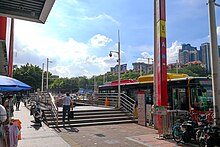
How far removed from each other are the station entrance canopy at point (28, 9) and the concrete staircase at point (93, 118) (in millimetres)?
6276

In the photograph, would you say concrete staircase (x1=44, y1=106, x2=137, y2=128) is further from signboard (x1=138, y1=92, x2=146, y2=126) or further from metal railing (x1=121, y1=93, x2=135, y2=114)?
signboard (x1=138, y1=92, x2=146, y2=126)

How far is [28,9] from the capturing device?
6703mm

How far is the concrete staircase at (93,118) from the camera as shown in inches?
479

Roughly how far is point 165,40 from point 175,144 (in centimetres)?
457

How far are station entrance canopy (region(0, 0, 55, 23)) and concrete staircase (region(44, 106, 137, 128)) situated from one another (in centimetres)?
628

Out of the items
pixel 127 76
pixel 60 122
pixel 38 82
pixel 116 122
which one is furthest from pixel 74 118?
pixel 38 82

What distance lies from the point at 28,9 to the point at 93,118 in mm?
8215

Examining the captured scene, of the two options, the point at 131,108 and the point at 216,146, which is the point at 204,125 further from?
the point at 131,108

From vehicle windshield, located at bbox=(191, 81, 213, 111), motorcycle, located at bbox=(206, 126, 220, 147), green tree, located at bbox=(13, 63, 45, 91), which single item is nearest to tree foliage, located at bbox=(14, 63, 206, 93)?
green tree, located at bbox=(13, 63, 45, 91)

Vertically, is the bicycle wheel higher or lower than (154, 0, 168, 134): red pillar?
lower

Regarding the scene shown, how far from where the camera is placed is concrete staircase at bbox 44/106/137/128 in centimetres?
1216

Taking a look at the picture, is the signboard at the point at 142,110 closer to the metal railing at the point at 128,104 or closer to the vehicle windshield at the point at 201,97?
the metal railing at the point at 128,104

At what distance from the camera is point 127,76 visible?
5819 centimetres

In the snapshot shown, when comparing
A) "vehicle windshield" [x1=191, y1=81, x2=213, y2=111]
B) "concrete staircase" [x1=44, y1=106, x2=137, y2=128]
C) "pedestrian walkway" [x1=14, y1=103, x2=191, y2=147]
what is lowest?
"pedestrian walkway" [x1=14, y1=103, x2=191, y2=147]
